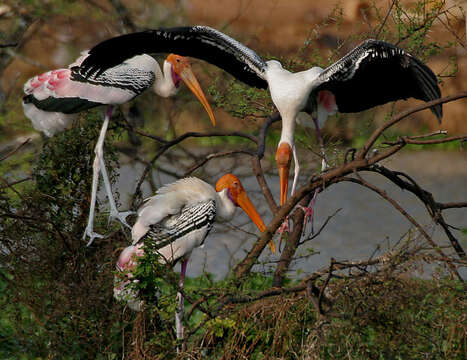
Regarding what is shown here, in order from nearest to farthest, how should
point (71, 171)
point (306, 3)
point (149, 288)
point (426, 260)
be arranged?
1. point (426, 260)
2. point (149, 288)
3. point (71, 171)
4. point (306, 3)

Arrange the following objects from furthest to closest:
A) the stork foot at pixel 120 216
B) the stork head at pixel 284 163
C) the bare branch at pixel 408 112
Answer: the stork foot at pixel 120 216 < the stork head at pixel 284 163 < the bare branch at pixel 408 112

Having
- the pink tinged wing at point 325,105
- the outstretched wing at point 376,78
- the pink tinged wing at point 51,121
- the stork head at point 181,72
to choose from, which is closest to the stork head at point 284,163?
the outstretched wing at point 376,78

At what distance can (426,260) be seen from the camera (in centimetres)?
220

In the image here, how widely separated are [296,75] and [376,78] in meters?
0.35

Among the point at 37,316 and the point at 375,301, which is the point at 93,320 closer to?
the point at 37,316

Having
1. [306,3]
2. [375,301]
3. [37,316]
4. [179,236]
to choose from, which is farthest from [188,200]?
[306,3]

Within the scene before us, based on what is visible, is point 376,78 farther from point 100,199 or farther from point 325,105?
point 100,199

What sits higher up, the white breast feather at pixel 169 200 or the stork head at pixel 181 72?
the stork head at pixel 181 72

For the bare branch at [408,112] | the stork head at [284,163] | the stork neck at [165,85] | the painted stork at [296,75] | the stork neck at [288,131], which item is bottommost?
the bare branch at [408,112]

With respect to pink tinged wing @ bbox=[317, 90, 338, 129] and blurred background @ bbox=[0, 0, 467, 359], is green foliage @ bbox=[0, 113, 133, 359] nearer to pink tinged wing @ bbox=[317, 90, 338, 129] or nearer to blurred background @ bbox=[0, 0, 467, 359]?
blurred background @ bbox=[0, 0, 467, 359]

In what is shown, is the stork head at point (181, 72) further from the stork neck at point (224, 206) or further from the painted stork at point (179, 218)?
the painted stork at point (179, 218)

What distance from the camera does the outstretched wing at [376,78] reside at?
3.14m

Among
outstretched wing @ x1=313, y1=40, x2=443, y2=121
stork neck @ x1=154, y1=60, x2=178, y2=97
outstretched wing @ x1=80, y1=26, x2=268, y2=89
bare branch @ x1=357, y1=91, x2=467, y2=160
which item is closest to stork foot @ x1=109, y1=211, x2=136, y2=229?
outstretched wing @ x1=80, y1=26, x2=268, y2=89

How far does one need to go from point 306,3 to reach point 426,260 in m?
9.06
